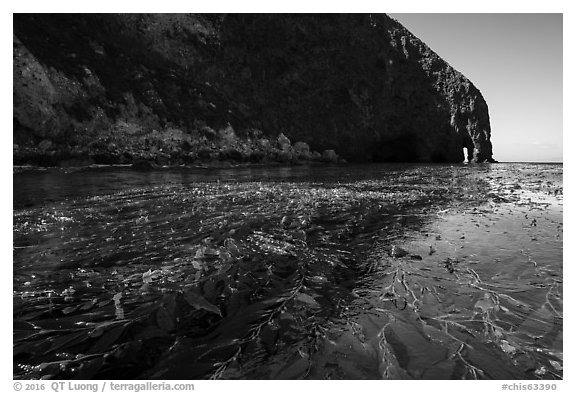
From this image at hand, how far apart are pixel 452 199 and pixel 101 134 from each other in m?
36.7

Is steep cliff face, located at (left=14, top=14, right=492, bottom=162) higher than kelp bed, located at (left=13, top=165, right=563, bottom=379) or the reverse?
higher

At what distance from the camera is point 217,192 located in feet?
68.0

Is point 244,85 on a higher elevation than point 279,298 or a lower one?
higher

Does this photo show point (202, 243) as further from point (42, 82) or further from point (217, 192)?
point (42, 82)

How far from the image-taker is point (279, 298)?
6598 mm

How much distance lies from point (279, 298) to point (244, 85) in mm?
66606

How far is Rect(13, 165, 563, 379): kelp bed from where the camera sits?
4.65 m

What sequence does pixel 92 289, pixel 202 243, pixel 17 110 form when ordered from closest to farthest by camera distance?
pixel 92 289 → pixel 202 243 → pixel 17 110

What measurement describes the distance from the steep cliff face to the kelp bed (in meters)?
26.3

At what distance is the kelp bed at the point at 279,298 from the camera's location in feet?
15.3

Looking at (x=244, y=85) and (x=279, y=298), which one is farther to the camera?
(x=244, y=85)

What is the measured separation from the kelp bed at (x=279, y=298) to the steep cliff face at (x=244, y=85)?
86.1 ft

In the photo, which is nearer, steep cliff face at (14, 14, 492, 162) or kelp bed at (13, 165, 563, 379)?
kelp bed at (13, 165, 563, 379)
